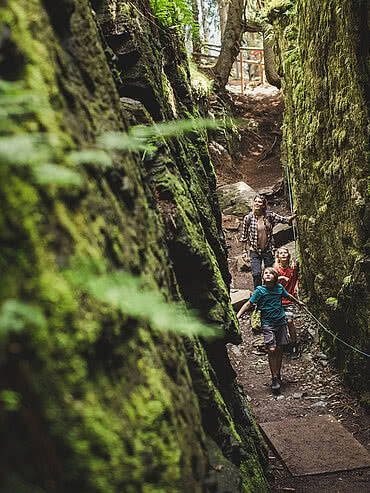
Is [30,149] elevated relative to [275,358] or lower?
elevated

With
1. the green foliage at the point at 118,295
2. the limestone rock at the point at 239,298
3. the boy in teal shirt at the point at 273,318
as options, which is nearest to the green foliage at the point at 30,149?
the green foliage at the point at 118,295

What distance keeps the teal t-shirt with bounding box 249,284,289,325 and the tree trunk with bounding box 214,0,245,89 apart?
46.2ft

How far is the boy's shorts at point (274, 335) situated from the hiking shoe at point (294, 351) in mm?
1402

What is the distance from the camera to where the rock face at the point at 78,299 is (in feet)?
3.75

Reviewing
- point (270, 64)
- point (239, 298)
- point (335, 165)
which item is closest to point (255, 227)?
point (239, 298)

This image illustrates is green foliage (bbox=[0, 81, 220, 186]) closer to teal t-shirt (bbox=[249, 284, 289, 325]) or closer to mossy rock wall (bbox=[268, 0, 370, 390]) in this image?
mossy rock wall (bbox=[268, 0, 370, 390])

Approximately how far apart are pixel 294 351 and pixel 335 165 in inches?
144

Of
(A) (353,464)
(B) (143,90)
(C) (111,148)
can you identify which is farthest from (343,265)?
(C) (111,148)

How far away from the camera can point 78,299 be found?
1.30 metres

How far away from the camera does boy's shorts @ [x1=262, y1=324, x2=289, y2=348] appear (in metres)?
6.87

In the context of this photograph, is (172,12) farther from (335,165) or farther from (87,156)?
(87,156)

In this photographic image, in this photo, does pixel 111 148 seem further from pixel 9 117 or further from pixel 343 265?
pixel 343 265

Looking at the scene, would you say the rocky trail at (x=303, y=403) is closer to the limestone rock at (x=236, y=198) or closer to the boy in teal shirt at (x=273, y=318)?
the boy in teal shirt at (x=273, y=318)

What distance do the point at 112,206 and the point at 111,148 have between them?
0.31m
